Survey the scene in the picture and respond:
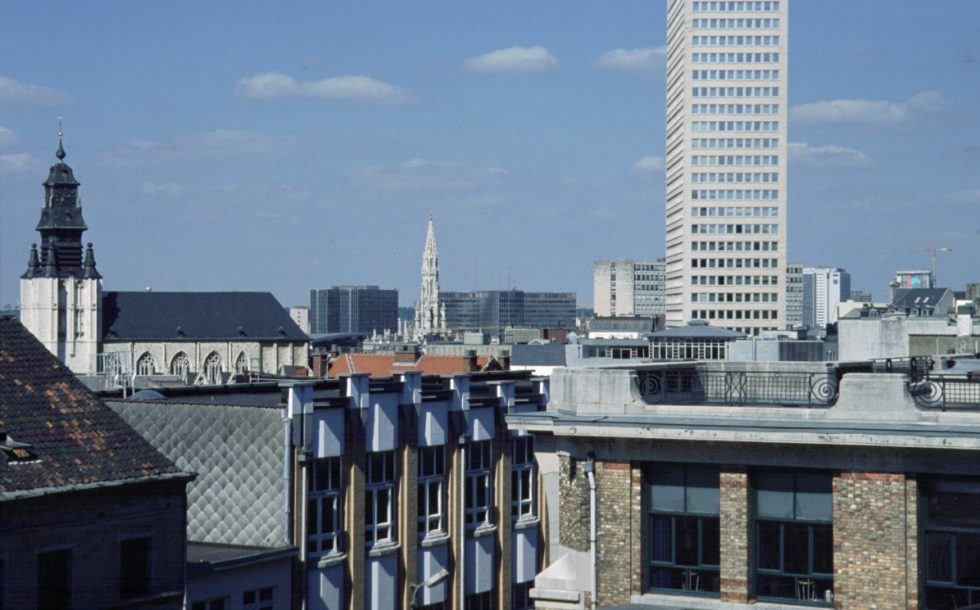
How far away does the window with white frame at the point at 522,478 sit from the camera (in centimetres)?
4244

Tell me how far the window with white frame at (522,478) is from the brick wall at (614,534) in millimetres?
24651

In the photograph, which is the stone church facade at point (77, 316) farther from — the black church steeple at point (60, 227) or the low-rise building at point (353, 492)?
the low-rise building at point (353, 492)

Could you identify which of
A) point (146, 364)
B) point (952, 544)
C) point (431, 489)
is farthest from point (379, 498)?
point (146, 364)

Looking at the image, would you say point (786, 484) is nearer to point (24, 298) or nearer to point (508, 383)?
point (508, 383)

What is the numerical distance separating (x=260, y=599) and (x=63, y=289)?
172517 millimetres

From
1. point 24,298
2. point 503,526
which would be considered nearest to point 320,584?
point 503,526

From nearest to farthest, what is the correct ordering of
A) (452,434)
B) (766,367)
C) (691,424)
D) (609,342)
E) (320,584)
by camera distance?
(691,424) → (766,367) → (320,584) → (452,434) → (609,342)

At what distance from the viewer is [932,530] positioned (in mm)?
15961

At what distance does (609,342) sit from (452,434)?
82.4 meters

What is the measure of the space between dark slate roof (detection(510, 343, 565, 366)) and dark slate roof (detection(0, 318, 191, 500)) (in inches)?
2873

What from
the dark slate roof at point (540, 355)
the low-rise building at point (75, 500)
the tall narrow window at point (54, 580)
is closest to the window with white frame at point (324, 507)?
the low-rise building at point (75, 500)

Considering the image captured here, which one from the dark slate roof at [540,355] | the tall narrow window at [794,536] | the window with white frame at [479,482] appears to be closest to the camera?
the tall narrow window at [794,536]

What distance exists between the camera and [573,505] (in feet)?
58.4

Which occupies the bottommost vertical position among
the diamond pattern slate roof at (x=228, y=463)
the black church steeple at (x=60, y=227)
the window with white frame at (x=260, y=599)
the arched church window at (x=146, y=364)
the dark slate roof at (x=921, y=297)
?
the window with white frame at (x=260, y=599)
